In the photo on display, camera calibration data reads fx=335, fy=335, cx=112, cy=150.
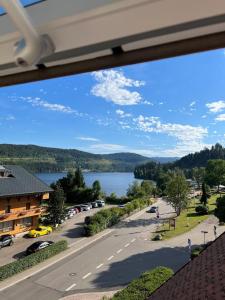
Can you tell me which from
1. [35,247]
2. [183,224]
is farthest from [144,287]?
[183,224]

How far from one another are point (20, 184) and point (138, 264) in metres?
18.7

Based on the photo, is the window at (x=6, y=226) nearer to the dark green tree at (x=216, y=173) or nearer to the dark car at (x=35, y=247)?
the dark car at (x=35, y=247)

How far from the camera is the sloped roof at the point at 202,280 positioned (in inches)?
363

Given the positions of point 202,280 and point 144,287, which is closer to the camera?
point 202,280

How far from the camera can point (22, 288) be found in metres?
23.2

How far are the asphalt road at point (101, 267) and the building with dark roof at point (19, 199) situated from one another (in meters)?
8.79

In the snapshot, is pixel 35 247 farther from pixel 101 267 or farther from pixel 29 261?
pixel 101 267

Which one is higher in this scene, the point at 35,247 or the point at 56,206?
the point at 56,206

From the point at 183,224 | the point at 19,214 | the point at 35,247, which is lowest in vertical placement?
the point at 35,247

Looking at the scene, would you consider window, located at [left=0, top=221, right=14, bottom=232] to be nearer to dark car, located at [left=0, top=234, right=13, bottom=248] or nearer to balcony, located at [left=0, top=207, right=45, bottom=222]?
balcony, located at [left=0, top=207, right=45, bottom=222]

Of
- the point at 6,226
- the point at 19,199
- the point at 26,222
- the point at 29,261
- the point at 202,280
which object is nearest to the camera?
the point at 202,280

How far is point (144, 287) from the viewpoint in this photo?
17.8m

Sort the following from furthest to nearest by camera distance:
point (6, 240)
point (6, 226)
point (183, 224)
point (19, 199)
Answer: point (183, 224) → point (19, 199) → point (6, 226) → point (6, 240)

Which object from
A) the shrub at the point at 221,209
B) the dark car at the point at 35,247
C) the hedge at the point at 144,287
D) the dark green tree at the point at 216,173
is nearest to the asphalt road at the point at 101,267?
the dark car at the point at 35,247
